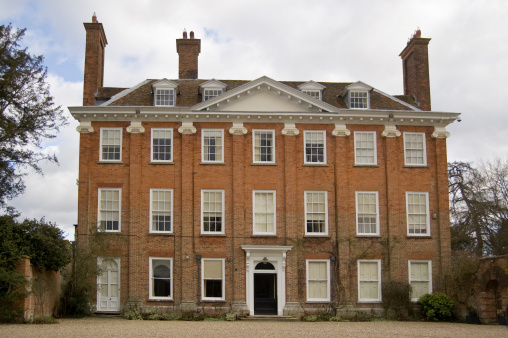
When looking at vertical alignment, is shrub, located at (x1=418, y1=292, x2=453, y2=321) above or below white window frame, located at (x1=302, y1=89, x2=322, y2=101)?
below

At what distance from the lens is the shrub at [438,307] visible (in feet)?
95.6

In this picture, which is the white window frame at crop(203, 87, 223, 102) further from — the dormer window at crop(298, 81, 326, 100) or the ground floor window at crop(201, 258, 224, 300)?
the ground floor window at crop(201, 258, 224, 300)

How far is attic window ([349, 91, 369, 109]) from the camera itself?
108 ft

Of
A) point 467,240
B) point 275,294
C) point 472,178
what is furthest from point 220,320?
point 472,178

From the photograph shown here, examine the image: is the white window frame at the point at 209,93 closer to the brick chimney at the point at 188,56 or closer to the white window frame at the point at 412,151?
the brick chimney at the point at 188,56

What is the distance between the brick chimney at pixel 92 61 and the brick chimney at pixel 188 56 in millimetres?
4496

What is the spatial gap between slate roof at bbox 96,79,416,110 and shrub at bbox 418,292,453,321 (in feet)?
32.5

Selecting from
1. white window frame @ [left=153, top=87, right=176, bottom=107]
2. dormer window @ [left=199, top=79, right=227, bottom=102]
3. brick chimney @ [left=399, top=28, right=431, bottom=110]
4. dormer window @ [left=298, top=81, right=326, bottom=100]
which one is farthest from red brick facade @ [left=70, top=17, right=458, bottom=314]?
brick chimney @ [left=399, top=28, right=431, bottom=110]

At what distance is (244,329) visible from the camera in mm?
23891

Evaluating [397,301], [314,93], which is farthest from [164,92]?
[397,301]

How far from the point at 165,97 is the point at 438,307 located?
16.8m

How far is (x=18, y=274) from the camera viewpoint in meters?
23.5

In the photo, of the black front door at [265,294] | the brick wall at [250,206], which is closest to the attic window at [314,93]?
the brick wall at [250,206]

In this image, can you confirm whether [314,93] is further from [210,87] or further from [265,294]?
[265,294]
